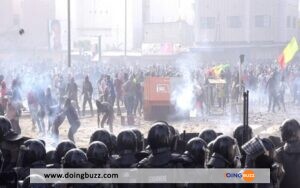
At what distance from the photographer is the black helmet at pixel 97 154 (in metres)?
Result: 6.14

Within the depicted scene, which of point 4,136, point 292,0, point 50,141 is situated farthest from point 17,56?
point 4,136

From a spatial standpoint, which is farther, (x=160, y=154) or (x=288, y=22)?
(x=288, y=22)

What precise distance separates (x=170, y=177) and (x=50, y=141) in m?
10.2

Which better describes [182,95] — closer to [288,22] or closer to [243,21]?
[243,21]

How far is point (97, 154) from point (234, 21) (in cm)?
4908

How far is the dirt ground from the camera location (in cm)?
1719

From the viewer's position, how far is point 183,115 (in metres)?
20.4

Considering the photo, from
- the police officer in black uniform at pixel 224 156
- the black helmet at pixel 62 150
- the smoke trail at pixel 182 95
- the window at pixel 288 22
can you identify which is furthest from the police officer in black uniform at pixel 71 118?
the window at pixel 288 22

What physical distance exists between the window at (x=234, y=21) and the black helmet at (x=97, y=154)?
48.6 meters

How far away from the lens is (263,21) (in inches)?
2073

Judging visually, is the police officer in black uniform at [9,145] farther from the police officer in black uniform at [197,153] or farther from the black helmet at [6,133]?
the police officer in black uniform at [197,153]

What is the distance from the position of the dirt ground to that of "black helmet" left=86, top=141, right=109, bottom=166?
9.06 meters

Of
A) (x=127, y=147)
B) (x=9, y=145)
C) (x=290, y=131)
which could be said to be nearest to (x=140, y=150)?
(x=127, y=147)

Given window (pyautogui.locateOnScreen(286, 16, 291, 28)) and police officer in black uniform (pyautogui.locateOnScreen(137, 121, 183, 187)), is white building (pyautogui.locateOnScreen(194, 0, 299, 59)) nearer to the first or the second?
window (pyautogui.locateOnScreen(286, 16, 291, 28))
